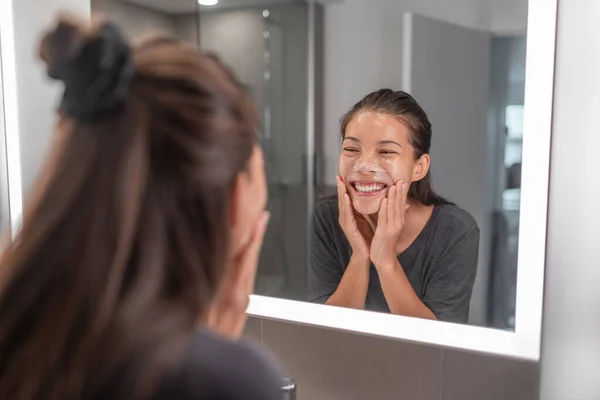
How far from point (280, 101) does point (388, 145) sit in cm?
28

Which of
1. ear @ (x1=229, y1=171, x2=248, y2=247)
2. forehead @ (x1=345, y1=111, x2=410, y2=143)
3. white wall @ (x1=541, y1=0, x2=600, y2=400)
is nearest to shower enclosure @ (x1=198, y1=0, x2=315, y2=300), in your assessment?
forehead @ (x1=345, y1=111, x2=410, y2=143)

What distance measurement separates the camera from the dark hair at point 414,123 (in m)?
1.04

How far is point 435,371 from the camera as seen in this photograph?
3.52ft

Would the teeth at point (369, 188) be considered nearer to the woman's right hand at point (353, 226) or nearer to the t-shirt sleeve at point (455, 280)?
the woman's right hand at point (353, 226)

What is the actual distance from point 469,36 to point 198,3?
629mm

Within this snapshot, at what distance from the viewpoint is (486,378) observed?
1032mm

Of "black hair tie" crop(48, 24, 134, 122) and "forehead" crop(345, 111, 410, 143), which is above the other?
"black hair tie" crop(48, 24, 134, 122)

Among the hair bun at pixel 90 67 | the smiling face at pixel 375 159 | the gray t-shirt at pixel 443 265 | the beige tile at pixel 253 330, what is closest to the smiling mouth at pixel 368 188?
the smiling face at pixel 375 159

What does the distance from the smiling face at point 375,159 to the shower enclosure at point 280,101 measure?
0.10m

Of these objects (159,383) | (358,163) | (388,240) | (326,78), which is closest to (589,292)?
(388,240)

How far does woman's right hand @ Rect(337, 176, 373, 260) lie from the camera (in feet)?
3.63

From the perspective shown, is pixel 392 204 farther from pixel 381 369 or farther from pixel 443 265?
pixel 381 369

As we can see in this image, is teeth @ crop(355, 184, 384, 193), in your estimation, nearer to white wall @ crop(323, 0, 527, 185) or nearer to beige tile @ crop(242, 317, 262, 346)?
white wall @ crop(323, 0, 527, 185)

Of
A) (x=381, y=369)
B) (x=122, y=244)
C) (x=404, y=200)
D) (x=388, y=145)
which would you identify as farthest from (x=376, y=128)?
(x=122, y=244)
